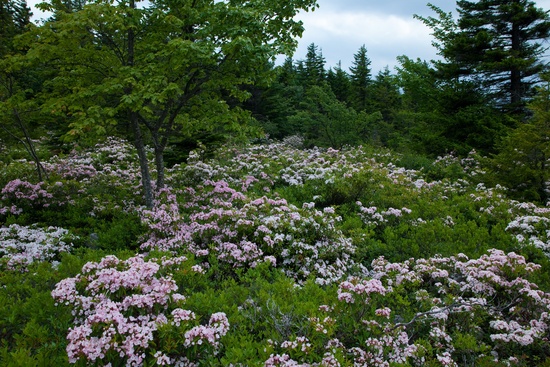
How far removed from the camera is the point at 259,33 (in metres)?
7.93

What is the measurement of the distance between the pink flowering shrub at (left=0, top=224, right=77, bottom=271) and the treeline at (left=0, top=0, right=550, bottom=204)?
202 cm

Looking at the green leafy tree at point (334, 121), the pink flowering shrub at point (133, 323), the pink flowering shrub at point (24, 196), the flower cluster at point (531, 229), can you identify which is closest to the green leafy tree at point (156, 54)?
the pink flowering shrub at point (24, 196)

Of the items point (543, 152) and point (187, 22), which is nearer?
point (187, 22)

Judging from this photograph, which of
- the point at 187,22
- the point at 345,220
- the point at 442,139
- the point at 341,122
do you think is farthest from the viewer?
the point at 341,122

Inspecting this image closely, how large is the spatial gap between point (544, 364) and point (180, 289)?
4376mm

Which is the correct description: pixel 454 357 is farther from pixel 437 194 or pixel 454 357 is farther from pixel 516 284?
pixel 437 194

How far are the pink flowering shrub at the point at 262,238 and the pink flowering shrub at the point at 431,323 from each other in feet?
3.46

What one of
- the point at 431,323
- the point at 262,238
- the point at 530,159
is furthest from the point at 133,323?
the point at 530,159

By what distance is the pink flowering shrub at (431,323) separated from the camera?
3.46 m

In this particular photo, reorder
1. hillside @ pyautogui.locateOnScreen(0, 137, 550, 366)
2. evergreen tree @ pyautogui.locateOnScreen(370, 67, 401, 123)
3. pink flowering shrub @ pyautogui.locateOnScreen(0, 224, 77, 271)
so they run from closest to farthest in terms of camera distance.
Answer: hillside @ pyautogui.locateOnScreen(0, 137, 550, 366) → pink flowering shrub @ pyautogui.locateOnScreen(0, 224, 77, 271) → evergreen tree @ pyautogui.locateOnScreen(370, 67, 401, 123)

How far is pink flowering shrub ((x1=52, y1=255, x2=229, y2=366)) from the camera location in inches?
112

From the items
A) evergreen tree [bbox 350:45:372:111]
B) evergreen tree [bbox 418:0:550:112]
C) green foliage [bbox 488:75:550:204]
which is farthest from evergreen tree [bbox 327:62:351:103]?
green foliage [bbox 488:75:550:204]

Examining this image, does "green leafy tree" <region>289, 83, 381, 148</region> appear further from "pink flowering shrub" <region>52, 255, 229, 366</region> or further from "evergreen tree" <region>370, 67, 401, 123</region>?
"pink flowering shrub" <region>52, 255, 229, 366</region>

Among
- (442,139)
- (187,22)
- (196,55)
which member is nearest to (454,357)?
(196,55)
